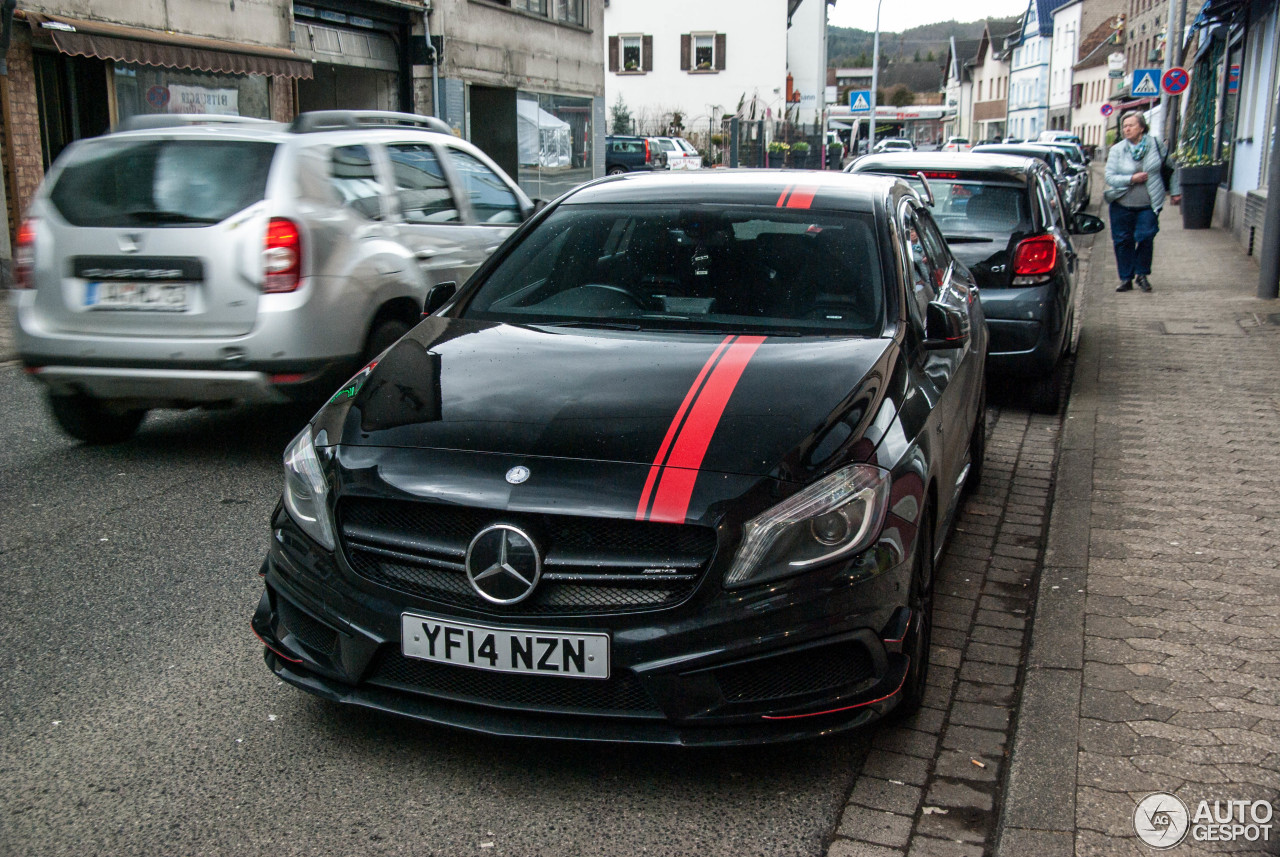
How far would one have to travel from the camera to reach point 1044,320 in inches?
309

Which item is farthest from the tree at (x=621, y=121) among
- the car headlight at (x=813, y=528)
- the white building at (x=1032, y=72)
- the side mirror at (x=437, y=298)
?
the car headlight at (x=813, y=528)

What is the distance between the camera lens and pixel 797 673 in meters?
3.14

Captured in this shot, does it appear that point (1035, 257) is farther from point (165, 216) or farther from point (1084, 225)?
point (165, 216)

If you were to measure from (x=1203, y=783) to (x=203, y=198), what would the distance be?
5.08 m

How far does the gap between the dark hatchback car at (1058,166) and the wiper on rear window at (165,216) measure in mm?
15805

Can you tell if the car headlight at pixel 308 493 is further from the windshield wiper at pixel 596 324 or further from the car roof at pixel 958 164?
the car roof at pixel 958 164

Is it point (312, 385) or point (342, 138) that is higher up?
point (342, 138)

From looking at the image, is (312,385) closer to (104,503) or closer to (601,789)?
(104,503)

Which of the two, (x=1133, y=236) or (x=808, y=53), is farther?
(x=808, y=53)

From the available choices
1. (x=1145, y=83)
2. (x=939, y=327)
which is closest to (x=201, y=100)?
(x=939, y=327)

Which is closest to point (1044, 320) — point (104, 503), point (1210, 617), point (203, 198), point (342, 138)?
point (1210, 617)

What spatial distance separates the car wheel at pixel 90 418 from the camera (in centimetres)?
676

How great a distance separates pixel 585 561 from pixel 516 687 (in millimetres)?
374

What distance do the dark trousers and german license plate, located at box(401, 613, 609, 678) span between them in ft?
38.4
